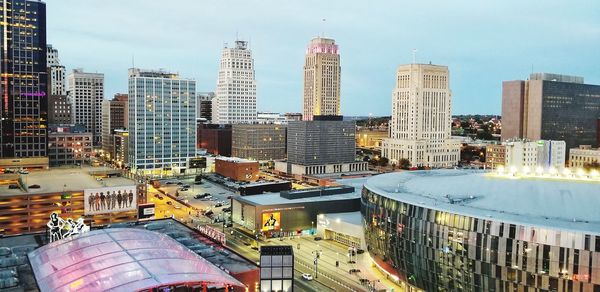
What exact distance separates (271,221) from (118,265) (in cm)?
5548

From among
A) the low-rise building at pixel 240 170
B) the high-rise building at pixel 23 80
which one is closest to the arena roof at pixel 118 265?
the low-rise building at pixel 240 170

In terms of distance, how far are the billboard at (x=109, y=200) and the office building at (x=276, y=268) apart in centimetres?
6127

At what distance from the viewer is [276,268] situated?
53750 mm

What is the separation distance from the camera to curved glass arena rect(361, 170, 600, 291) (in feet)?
180

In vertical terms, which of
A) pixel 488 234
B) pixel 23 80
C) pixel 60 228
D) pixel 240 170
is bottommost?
pixel 240 170

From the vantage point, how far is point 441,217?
6419 cm

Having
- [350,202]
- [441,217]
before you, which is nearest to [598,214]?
[441,217]

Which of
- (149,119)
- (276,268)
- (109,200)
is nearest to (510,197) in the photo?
(276,268)

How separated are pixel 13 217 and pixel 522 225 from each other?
86.8 metres

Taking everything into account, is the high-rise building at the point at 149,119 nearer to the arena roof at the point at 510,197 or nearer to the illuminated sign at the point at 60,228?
the arena roof at the point at 510,197

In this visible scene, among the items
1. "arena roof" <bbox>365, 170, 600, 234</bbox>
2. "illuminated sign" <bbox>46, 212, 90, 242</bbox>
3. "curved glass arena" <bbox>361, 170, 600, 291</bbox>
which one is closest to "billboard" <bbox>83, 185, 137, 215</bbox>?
"illuminated sign" <bbox>46, 212, 90, 242</bbox>

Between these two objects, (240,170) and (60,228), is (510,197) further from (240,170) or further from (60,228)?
(240,170)

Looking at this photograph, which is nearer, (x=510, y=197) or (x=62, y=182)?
(x=510, y=197)

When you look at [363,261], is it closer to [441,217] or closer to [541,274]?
[441,217]
